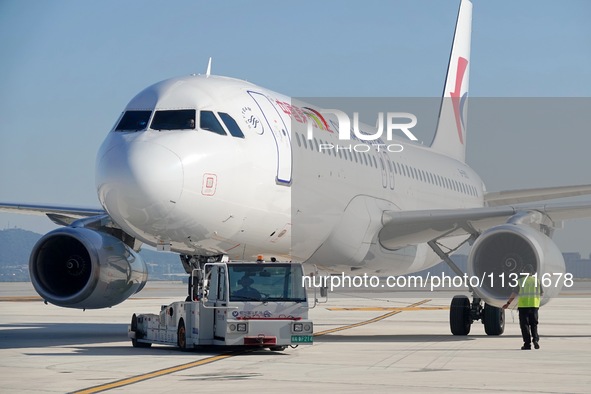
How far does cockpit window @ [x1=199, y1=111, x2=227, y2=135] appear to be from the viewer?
16.4 m

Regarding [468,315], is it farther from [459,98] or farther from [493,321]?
[459,98]

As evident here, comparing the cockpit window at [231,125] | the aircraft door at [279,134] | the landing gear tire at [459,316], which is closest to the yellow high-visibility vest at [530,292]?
the landing gear tire at [459,316]

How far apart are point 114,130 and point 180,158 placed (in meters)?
1.54

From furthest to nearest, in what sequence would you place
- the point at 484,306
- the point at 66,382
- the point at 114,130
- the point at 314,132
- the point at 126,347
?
1. the point at 484,306
2. the point at 314,132
3. the point at 126,347
4. the point at 114,130
5. the point at 66,382

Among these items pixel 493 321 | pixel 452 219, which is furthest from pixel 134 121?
pixel 493 321

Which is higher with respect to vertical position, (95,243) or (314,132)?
(314,132)

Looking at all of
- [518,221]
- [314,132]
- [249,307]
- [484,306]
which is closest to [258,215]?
[249,307]

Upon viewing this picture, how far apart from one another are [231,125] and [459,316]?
7248 millimetres

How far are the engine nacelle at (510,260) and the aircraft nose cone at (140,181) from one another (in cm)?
600

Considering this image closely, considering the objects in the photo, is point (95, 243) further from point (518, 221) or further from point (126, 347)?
point (518, 221)

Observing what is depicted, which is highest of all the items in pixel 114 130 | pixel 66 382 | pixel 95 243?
pixel 114 130

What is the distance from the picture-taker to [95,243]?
1923 cm

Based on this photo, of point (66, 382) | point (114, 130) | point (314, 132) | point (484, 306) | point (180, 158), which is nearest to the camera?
point (66, 382)

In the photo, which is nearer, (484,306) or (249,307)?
(249,307)
